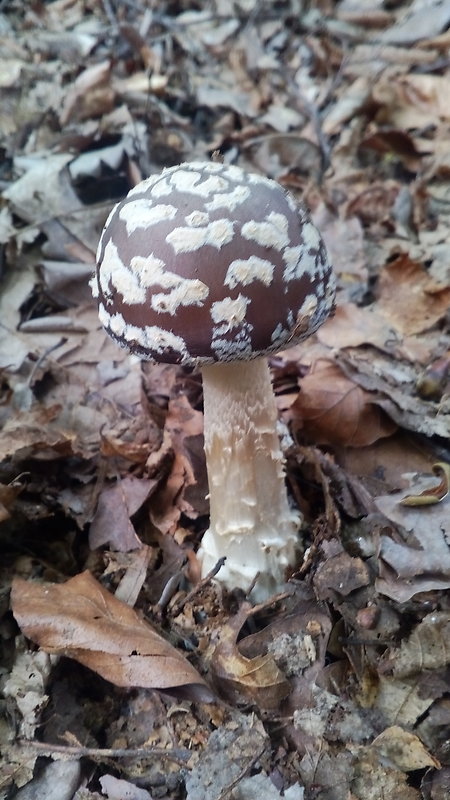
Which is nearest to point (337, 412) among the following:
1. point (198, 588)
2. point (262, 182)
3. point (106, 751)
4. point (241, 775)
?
point (198, 588)

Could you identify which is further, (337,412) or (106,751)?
(337,412)

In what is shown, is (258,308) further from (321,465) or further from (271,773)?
(271,773)

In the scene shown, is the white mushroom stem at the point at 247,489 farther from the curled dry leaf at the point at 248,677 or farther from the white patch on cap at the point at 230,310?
the white patch on cap at the point at 230,310

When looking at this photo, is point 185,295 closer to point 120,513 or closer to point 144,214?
point 144,214

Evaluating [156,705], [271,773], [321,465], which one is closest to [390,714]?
[271,773]

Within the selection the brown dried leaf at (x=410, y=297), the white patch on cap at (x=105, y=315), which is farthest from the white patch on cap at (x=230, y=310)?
the brown dried leaf at (x=410, y=297)

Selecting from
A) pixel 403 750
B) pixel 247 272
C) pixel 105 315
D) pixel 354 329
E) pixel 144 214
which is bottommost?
pixel 403 750
